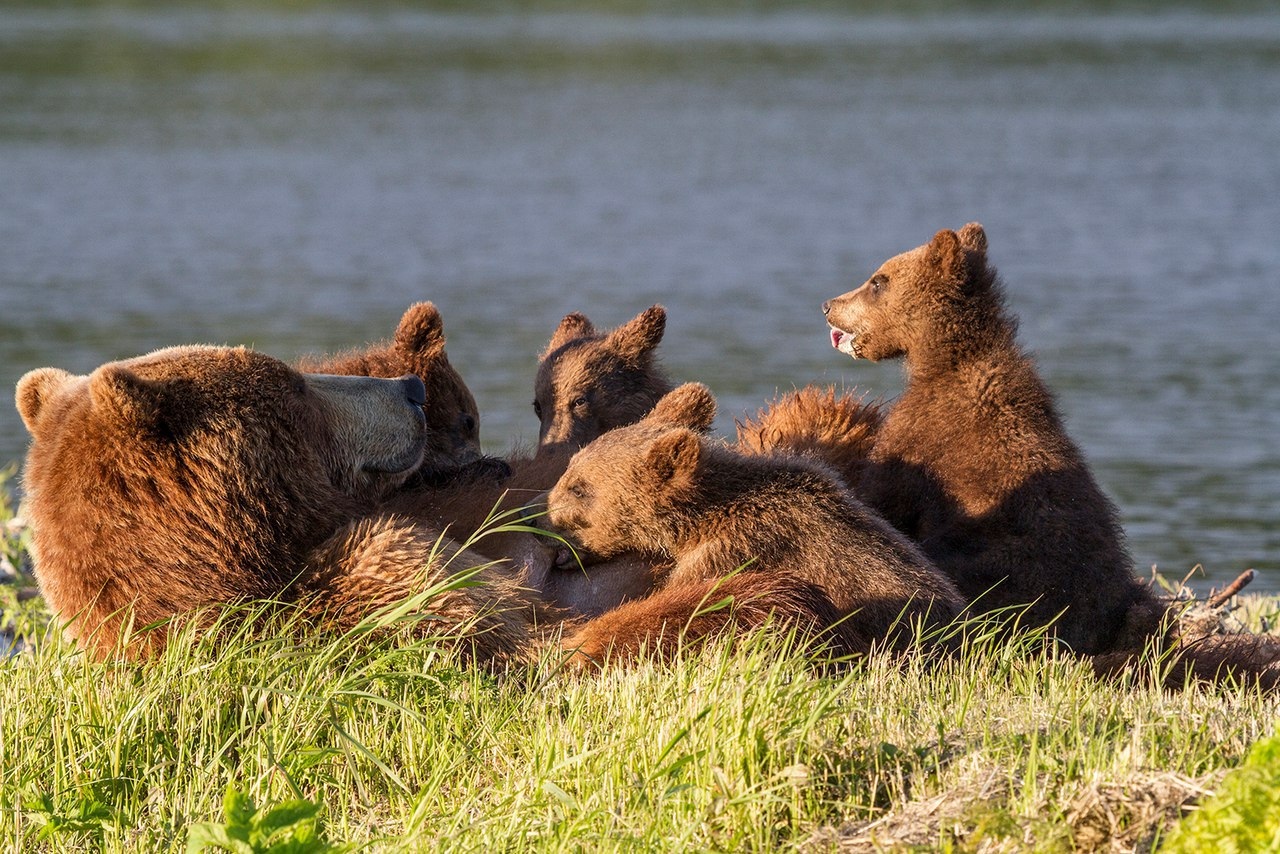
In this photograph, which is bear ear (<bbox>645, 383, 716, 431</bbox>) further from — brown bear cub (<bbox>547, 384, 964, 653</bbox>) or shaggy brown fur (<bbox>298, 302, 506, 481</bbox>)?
shaggy brown fur (<bbox>298, 302, 506, 481</bbox>)

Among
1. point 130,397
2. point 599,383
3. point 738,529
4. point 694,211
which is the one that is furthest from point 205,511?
point 694,211

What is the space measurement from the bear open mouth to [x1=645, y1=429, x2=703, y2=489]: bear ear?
184 cm

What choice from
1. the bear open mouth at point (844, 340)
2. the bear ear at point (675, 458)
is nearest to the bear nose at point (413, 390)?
the bear ear at point (675, 458)

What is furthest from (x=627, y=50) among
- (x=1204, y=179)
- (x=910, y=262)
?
(x=910, y=262)

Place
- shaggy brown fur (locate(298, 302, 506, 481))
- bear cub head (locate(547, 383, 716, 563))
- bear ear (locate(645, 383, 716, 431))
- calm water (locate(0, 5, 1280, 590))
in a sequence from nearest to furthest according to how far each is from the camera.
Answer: bear cub head (locate(547, 383, 716, 563)) < bear ear (locate(645, 383, 716, 431)) < shaggy brown fur (locate(298, 302, 506, 481)) < calm water (locate(0, 5, 1280, 590))

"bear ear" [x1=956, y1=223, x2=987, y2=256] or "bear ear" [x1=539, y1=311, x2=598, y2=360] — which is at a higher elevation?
"bear ear" [x1=956, y1=223, x2=987, y2=256]

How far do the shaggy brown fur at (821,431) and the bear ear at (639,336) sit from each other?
0.91 metres

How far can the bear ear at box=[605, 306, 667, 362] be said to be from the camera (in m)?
7.49

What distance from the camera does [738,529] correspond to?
5.34m

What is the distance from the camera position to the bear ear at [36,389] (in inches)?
196

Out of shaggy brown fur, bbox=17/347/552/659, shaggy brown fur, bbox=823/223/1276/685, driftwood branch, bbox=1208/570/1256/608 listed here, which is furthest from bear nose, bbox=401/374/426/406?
driftwood branch, bbox=1208/570/1256/608

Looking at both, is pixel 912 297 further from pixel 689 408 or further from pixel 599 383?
pixel 599 383

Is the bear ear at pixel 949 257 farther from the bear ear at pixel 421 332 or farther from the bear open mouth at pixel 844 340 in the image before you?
the bear ear at pixel 421 332

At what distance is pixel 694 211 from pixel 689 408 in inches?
1011
